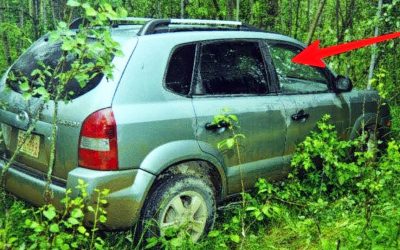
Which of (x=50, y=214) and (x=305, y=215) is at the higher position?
(x=50, y=214)

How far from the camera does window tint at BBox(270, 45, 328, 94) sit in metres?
4.26

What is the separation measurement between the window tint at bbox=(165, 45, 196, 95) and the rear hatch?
36cm

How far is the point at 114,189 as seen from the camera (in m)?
2.99

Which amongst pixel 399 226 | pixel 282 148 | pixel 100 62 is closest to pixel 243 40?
pixel 282 148

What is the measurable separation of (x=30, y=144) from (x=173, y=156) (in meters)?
1.09

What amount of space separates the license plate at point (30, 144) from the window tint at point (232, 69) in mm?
1366

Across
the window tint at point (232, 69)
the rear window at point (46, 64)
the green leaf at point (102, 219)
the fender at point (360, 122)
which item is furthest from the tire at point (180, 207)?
the fender at point (360, 122)

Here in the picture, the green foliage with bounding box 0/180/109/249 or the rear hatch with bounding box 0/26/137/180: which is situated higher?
the rear hatch with bounding box 0/26/137/180

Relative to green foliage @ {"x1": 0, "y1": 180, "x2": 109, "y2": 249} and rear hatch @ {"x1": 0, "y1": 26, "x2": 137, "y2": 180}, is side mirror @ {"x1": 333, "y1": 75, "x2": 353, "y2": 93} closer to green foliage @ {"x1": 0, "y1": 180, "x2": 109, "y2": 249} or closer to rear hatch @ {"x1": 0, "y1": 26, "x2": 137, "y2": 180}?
rear hatch @ {"x1": 0, "y1": 26, "x2": 137, "y2": 180}

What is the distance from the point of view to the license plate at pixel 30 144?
3215 millimetres

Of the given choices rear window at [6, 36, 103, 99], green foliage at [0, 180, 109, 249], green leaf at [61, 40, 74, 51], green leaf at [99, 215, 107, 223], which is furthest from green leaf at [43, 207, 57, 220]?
green leaf at [61, 40, 74, 51]

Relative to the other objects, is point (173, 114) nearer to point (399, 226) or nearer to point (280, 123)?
point (280, 123)

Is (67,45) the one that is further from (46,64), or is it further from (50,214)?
(50,214)

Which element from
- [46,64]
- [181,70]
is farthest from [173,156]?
[46,64]
